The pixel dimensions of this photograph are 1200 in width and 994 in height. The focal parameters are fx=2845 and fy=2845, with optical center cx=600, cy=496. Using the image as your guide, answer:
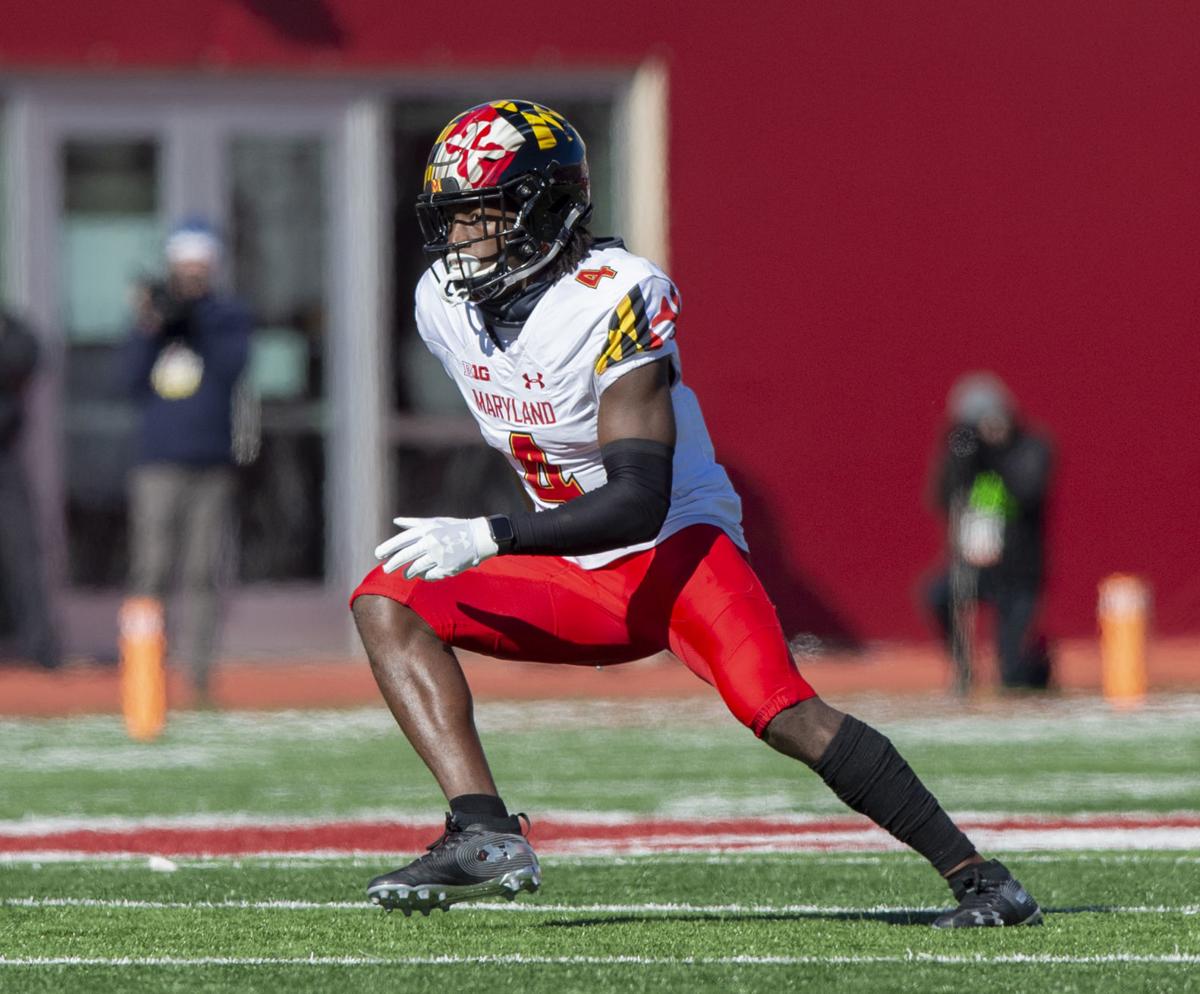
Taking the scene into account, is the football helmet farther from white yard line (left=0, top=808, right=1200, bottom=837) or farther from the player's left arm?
white yard line (left=0, top=808, right=1200, bottom=837)

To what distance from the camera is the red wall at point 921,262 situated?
55.2ft

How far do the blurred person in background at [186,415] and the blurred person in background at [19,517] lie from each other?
891 millimetres

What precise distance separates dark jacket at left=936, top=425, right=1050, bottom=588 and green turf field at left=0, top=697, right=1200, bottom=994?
2.01m

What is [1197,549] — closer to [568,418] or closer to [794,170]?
[794,170]

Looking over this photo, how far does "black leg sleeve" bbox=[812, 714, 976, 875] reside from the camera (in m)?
6.16

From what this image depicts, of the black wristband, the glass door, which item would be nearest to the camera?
the glass door

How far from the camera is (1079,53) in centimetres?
1695

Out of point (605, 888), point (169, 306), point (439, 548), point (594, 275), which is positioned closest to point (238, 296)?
point (169, 306)

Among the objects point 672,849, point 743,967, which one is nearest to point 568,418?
point 743,967

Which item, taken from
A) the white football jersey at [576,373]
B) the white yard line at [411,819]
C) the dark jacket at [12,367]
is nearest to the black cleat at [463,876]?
the white football jersey at [576,373]

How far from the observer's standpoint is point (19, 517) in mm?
15531

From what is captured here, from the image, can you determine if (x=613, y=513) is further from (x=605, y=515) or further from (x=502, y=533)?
(x=502, y=533)

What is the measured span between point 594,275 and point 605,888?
181 cm

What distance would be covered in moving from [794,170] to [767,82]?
1.78ft
